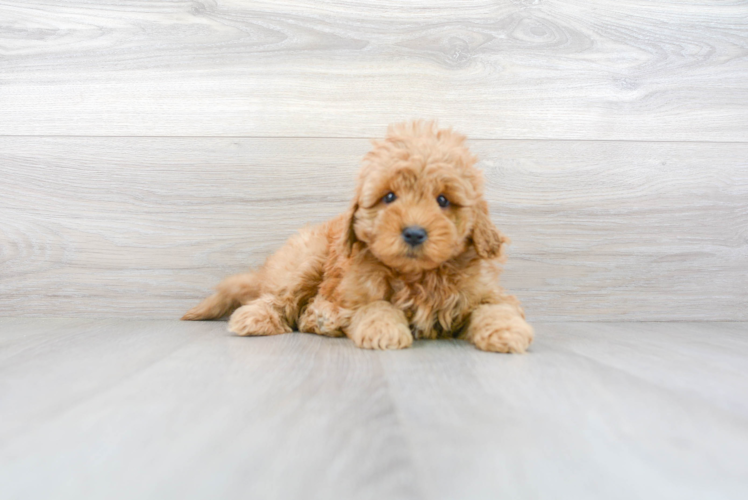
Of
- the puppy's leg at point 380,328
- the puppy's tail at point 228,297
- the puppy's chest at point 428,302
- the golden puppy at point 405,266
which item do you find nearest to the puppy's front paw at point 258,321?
the golden puppy at point 405,266

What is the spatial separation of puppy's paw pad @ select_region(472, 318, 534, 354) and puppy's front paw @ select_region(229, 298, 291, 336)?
0.62 meters

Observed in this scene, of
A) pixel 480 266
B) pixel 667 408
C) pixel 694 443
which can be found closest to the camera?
pixel 694 443

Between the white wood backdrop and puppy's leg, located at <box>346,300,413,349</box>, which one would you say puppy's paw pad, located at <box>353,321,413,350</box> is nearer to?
puppy's leg, located at <box>346,300,413,349</box>

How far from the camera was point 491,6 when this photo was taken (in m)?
1.99

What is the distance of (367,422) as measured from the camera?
34.8 inches

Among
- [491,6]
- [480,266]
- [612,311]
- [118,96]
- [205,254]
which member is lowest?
[612,311]

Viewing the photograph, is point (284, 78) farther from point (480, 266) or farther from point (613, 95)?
point (613, 95)

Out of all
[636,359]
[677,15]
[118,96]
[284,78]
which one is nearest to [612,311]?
[636,359]

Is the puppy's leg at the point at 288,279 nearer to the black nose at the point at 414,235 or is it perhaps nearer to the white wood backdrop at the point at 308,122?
the white wood backdrop at the point at 308,122

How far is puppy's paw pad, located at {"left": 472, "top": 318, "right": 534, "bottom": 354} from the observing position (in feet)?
4.45

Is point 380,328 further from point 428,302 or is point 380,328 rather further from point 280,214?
point 280,214

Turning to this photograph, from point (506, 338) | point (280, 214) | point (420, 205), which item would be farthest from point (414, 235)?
point (280, 214)

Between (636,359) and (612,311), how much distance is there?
2.45ft

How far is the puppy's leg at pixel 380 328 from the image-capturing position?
141 cm
